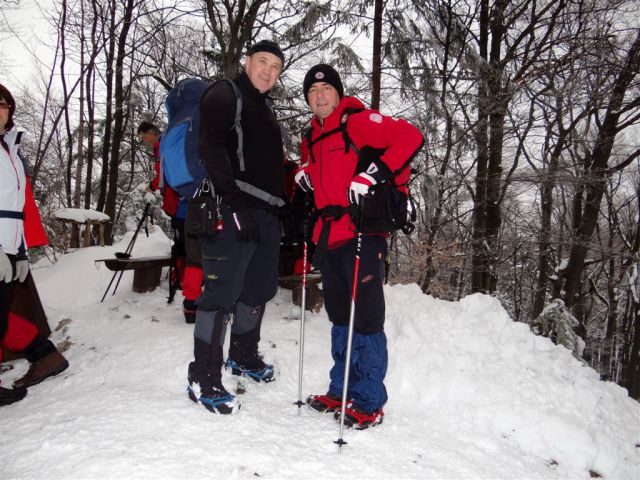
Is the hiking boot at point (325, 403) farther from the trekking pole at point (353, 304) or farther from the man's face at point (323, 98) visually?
the man's face at point (323, 98)

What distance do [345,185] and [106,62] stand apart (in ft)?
42.6

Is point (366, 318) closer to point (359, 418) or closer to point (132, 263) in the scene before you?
point (359, 418)

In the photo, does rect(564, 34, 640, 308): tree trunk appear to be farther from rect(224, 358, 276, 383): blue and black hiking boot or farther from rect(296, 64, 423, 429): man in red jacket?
rect(224, 358, 276, 383): blue and black hiking boot

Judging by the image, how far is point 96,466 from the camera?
2029 millimetres

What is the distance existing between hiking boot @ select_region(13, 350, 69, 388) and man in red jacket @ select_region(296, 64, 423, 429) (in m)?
2.12

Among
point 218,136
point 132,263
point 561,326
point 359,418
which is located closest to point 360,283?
point 359,418

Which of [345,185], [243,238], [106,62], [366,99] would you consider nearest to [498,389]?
[345,185]

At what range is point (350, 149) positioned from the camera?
9.43 feet

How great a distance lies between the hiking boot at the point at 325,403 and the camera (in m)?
2.94

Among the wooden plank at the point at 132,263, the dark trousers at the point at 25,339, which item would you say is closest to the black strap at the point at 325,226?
the dark trousers at the point at 25,339

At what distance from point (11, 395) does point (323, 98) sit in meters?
3.12

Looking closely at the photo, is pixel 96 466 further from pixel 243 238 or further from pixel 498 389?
pixel 498 389

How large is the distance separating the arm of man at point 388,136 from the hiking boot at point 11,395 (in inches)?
119

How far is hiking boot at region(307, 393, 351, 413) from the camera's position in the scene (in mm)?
2939
